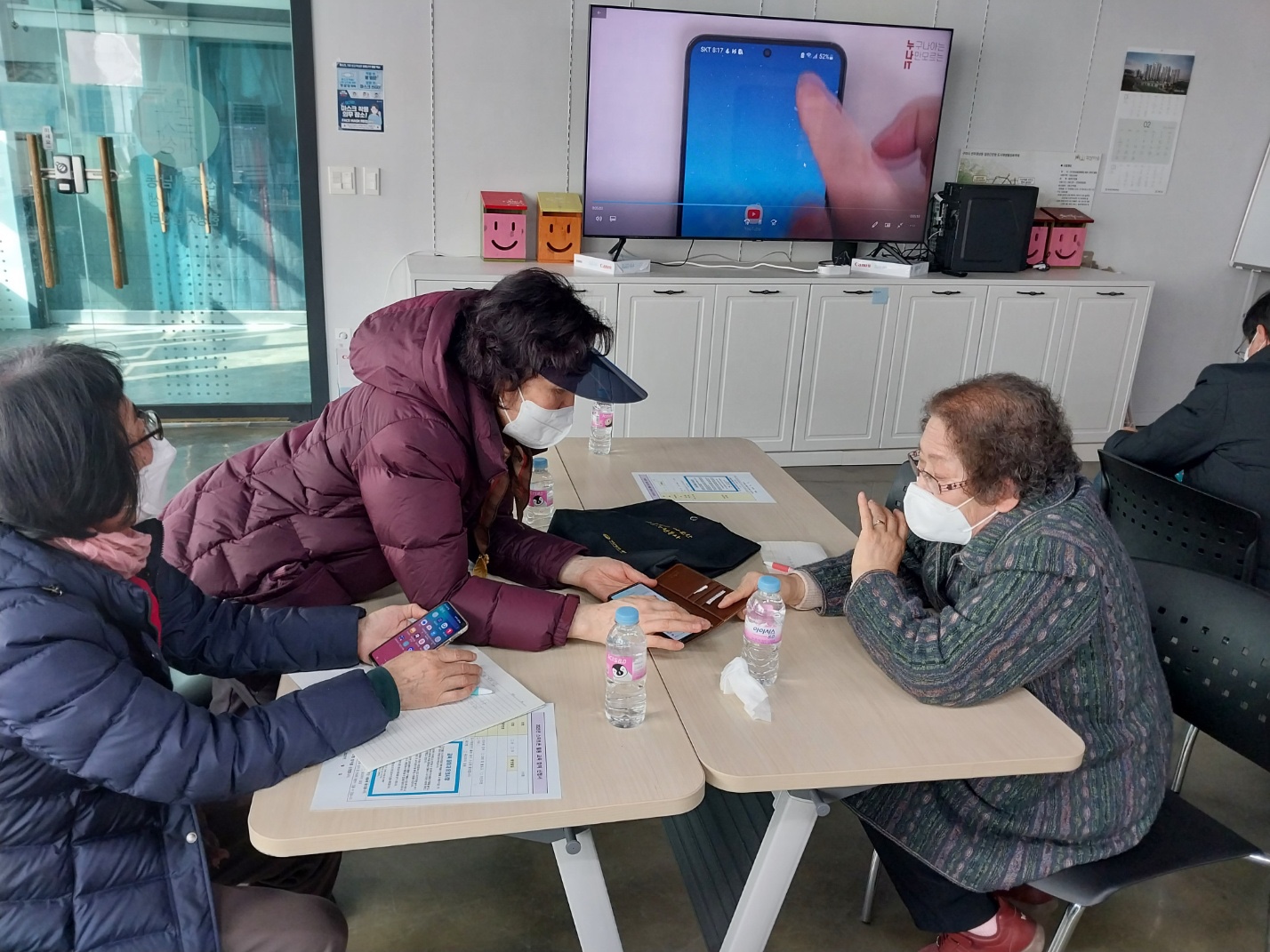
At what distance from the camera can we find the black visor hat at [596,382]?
5.42ft

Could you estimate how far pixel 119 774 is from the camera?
111cm

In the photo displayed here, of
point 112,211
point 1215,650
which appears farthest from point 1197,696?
point 112,211

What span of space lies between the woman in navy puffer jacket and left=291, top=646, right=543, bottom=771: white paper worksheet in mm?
27

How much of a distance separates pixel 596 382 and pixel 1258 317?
2.05 meters

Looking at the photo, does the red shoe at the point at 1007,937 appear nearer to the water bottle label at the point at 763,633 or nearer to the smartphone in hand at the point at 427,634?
the water bottle label at the point at 763,633

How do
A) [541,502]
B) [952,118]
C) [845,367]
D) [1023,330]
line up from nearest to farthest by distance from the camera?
[541,502] → [845,367] → [1023,330] → [952,118]

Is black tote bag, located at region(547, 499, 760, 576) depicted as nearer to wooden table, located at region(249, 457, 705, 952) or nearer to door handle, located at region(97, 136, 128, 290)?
wooden table, located at region(249, 457, 705, 952)

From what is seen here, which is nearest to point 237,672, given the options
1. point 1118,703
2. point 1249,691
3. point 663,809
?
point 663,809

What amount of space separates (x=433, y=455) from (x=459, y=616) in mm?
267

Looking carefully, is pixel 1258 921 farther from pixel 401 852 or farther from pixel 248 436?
pixel 248 436

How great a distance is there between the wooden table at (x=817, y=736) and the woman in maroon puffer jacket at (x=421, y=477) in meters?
0.17

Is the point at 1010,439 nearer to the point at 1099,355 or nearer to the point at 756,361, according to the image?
the point at 756,361

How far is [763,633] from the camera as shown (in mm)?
1441

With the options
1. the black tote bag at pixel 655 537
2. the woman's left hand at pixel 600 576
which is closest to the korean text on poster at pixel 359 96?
the black tote bag at pixel 655 537
